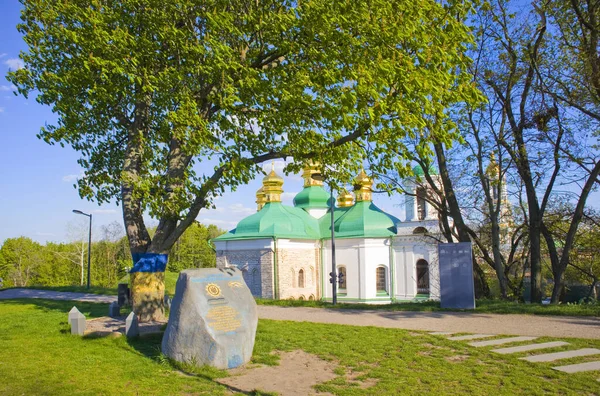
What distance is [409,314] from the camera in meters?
12.8

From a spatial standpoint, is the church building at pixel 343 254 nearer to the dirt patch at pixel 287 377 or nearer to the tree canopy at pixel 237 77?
A: the tree canopy at pixel 237 77

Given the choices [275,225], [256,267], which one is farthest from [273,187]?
[256,267]

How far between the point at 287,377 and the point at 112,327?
195 inches

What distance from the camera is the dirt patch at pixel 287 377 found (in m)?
6.47

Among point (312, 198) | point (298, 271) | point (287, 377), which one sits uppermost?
point (312, 198)

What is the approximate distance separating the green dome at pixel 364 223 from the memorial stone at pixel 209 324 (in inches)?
1005

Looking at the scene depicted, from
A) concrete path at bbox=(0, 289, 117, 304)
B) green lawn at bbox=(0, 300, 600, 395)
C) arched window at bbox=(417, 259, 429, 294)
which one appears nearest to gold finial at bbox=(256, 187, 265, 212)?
arched window at bbox=(417, 259, 429, 294)

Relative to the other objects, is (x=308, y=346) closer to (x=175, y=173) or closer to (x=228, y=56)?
(x=175, y=173)

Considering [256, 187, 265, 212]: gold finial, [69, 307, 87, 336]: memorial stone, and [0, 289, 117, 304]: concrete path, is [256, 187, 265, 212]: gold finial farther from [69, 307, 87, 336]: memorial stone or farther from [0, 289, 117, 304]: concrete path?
[69, 307, 87, 336]: memorial stone

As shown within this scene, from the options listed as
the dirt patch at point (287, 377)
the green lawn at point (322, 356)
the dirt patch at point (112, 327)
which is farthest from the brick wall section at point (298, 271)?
the dirt patch at point (287, 377)

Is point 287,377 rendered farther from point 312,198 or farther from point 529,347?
point 312,198

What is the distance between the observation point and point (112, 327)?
1041 cm

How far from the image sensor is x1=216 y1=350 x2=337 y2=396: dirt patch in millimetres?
6473

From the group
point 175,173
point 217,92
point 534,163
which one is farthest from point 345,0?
point 534,163
